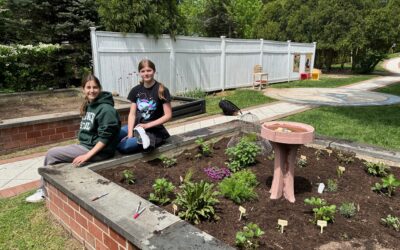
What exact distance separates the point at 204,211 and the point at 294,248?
2.52 ft

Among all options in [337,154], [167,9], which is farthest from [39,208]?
[167,9]

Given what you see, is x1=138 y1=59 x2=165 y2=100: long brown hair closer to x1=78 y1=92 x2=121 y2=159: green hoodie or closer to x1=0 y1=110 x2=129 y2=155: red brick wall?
x1=78 y1=92 x2=121 y2=159: green hoodie

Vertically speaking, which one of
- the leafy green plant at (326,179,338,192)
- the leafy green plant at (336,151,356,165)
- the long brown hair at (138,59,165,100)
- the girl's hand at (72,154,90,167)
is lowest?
the leafy green plant at (326,179,338,192)

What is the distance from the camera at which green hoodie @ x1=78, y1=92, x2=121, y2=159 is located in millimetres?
3613

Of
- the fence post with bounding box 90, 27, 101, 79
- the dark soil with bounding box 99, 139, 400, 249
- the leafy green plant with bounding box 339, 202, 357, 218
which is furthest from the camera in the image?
the fence post with bounding box 90, 27, 101, 79

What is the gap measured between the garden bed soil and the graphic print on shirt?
10.7 feet

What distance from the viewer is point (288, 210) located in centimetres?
306

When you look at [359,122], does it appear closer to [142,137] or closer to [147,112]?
[147,112]

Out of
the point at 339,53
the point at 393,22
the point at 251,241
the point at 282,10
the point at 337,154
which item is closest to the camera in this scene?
the point at 251,241

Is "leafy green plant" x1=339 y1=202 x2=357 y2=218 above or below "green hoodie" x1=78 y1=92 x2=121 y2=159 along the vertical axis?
below

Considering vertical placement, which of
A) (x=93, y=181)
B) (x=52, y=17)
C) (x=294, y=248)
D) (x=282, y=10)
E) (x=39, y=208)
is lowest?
(x=39, y=208)

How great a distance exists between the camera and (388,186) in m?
3.46

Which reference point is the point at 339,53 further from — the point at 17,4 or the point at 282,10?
the point at 17,4

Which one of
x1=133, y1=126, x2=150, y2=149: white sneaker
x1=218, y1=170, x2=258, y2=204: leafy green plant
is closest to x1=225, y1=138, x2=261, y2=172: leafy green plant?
x1=218, y1=170, x2=258, y2=204: leafy green plant
